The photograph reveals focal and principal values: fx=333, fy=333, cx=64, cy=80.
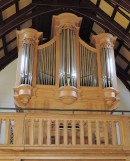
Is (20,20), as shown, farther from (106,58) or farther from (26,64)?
(106,58)

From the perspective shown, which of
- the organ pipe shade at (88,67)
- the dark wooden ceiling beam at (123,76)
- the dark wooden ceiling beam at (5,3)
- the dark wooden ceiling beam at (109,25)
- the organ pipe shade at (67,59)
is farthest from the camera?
the dark wooden ceiling beam at (123,76)

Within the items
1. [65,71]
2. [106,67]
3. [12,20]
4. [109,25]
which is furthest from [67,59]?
[12,20]

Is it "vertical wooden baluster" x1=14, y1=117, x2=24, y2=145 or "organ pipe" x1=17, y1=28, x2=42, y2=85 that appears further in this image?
"organ pipe" x1=17, y1=28, x2=42, y2=85

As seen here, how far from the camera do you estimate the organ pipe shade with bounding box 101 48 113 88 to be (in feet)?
33.1

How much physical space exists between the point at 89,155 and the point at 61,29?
189 inches

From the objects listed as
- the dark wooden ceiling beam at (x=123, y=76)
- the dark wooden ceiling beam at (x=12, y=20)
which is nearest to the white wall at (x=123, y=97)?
the dark wooden ceiling beam at (x=123, y=76)

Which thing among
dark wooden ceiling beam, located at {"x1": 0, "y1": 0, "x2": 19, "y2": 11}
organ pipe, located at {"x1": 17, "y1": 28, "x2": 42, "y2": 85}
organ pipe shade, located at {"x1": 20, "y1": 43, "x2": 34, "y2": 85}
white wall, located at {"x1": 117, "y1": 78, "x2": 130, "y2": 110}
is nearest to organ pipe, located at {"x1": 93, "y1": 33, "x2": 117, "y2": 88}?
organ pipe, located at {"x1": 17, "y1": 28, "x2": 42, "y2": 85}

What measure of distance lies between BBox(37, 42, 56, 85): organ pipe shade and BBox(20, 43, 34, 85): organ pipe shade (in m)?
0.27

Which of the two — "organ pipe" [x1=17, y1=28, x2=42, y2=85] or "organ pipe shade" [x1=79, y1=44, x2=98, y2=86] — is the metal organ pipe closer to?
"organ pipe shade" [x1=79, y1=44, x2=98, y2=86]

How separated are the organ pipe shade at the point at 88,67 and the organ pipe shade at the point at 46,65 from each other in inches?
34.7

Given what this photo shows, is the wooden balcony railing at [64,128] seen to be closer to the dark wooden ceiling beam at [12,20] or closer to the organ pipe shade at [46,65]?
the organ pipe shade at [46,65]

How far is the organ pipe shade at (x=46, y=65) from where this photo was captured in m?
10.1

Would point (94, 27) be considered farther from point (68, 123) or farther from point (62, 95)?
point (68, 123)

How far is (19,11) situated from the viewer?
434 inches
